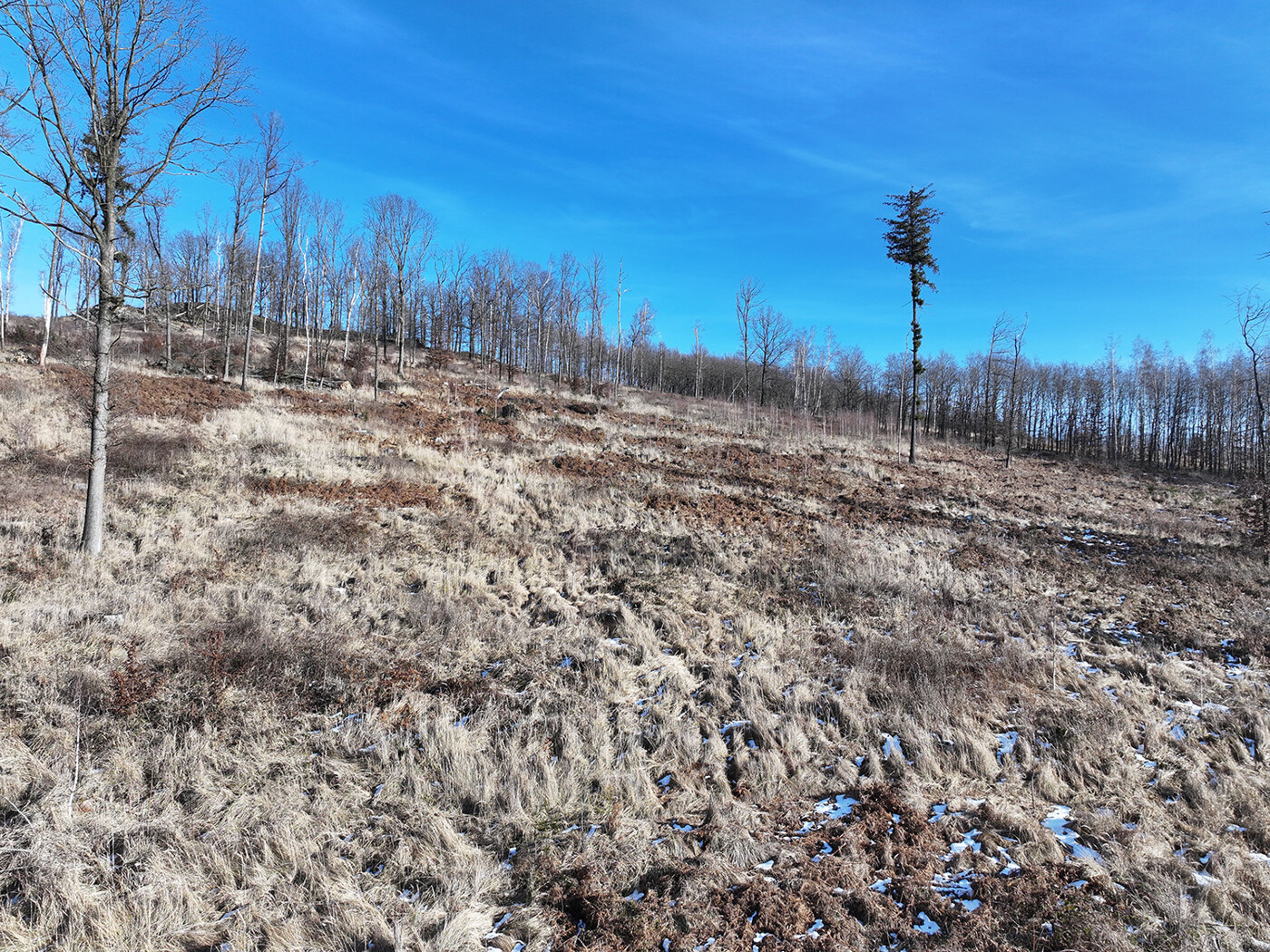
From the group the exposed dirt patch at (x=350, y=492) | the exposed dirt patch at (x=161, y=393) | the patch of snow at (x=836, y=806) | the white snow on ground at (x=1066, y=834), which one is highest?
the exposed dirt patch at (x=161, y=393)

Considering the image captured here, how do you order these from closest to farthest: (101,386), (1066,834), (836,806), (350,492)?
(1066,834)
(836,806)
(101,386)
(350,492)

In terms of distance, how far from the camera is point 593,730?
547 cm

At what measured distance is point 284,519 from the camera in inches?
393

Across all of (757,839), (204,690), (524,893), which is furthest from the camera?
(204,690)

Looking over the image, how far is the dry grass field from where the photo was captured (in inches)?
137

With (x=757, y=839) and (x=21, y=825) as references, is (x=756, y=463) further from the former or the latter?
(x=21, y=825)

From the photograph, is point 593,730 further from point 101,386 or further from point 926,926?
point 101,386

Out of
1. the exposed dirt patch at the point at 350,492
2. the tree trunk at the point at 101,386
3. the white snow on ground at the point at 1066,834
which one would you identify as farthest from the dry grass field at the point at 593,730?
the tree trunk at the point at 101,386

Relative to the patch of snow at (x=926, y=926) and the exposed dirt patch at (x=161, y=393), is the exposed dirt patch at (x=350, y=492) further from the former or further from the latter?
the patch of snow at (x=926, y=926)

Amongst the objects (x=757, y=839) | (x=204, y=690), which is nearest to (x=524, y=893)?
(x=757, y=839)

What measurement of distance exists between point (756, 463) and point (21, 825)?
731 inches

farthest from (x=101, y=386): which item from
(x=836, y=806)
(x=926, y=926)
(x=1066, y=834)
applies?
(x=1066, y=834)

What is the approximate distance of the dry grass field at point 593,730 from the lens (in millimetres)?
3482

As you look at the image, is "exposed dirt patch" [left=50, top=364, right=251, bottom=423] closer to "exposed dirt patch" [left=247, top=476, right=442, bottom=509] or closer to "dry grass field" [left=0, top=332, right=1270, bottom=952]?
"dry grass field" [left=0, top=332, right=1270, bottom=952]
